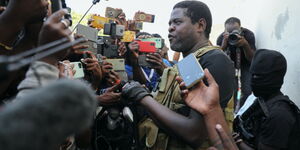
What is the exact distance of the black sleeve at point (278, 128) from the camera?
2162 millimetres

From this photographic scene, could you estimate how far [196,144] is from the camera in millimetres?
1785

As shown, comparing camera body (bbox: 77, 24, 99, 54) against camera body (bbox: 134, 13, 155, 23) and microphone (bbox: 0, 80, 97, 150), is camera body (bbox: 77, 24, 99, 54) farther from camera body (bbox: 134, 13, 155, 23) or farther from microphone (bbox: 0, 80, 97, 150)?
camera body (bbox: 134, 13, 155, 23)

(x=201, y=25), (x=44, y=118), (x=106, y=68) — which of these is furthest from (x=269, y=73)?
(x=44, y=118)

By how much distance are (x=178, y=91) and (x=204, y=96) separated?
468 mm

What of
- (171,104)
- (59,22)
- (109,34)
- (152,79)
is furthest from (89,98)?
(152,79)

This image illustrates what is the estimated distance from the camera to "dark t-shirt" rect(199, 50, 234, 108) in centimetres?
181

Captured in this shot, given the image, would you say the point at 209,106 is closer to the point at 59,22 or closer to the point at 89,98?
the point at 59,22

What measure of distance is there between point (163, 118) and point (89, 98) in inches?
51.2

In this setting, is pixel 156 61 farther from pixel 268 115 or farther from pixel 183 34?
pixel 268 115

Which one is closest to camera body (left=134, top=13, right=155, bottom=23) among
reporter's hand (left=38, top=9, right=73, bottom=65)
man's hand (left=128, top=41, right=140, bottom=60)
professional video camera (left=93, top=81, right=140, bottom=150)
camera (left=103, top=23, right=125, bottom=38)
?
man's hand (left=128, top=41, right=140, bottom=60)

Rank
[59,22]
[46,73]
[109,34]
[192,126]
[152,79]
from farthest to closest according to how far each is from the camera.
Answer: [152,79]
[109,34]
[192,126]
[59,22]
[46,73]

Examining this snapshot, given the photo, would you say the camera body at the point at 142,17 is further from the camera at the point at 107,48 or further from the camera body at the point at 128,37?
the camera at the point at 107,48

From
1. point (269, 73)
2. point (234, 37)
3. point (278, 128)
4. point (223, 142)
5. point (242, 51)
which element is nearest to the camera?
point (223, 142)

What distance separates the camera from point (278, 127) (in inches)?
85.5
